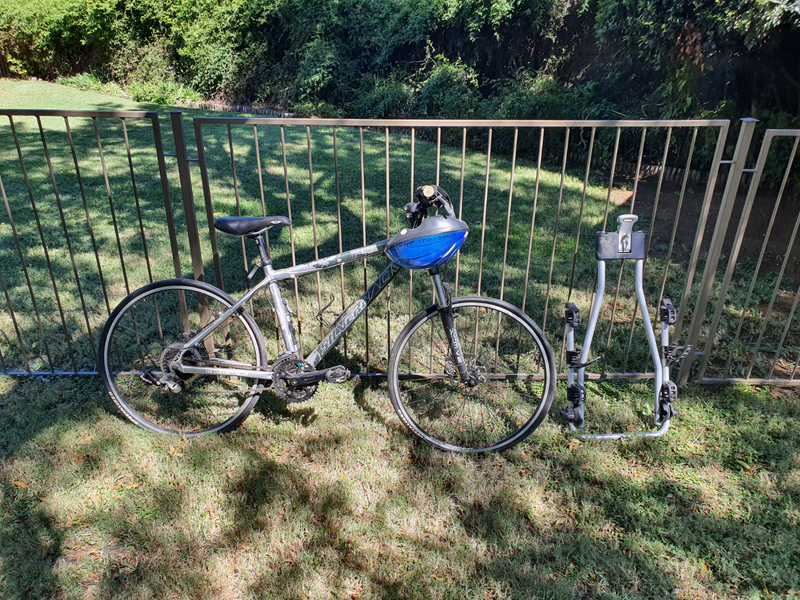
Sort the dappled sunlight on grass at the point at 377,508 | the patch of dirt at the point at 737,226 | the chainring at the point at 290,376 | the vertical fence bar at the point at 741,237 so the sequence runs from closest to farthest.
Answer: the dappled sunlight on grass at the point at 377,508 → the chainring at the point at 290,376 → the vertical fence bar at the point at 741,237 → the patch of dirt at the point at 737,226

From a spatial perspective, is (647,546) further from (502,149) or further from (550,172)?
(502,149)

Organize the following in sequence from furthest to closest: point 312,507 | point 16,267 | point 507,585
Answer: point 16,267 → point 312,507 → point 507,585

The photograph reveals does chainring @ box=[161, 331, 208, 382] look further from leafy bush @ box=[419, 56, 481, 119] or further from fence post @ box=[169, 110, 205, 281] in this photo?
leafy bush @ box=[419, 56, 481, 119]

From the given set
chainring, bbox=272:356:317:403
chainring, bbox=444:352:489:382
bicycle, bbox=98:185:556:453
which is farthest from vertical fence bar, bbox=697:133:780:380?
chainring, bbox=272:356:317:403

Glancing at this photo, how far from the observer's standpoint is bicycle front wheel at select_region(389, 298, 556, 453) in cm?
317

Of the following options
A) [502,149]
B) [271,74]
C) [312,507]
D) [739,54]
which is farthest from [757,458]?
[271,74]

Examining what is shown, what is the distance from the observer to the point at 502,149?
9930 millimetres

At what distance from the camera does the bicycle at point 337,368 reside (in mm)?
2996

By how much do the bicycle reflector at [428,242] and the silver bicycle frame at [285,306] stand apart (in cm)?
15

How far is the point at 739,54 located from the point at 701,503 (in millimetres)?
4899

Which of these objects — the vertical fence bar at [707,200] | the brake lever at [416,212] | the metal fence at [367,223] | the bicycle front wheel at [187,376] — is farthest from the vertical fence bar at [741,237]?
the bicycle front wheel at [187,376]

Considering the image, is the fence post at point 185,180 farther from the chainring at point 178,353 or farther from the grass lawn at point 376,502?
the grass lawn at point 376,502

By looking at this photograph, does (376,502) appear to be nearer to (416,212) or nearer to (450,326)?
(450,326)

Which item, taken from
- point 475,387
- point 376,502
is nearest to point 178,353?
point 376,502
